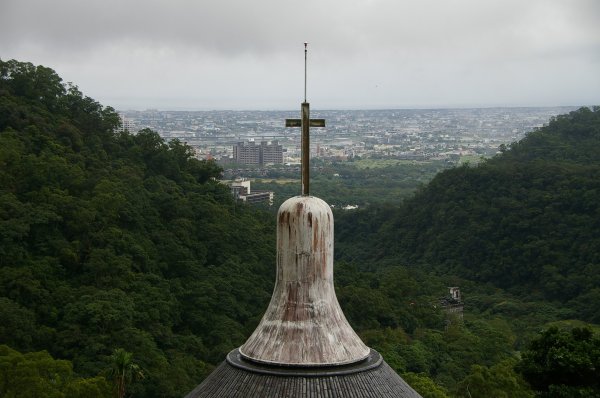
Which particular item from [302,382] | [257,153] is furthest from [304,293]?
[257,153]

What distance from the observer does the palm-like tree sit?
2666cm

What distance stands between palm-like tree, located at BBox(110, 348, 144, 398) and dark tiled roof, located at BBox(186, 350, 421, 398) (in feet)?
62.8

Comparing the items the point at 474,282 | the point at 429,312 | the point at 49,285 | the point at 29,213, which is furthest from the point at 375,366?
the point at 474,282

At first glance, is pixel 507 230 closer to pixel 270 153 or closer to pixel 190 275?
pixel 190 275

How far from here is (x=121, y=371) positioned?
27062 millimetres

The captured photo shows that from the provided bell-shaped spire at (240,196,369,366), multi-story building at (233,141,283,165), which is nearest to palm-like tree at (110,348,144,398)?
bell-shaped spire at (240,196,369,366)

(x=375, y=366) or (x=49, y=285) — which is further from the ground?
Answer: (x=375, y=366)

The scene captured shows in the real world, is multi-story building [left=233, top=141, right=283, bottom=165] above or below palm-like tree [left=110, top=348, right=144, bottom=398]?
below

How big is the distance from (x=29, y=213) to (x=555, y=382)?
20.7m

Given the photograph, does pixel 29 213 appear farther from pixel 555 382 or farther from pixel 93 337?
pixel 555 382

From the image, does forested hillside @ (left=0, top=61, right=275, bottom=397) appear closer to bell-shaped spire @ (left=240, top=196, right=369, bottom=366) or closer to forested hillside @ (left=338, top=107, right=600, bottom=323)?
forested hillside @ (left=338, top=107, right=600, bottom=323)

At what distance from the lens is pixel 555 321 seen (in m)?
49.8

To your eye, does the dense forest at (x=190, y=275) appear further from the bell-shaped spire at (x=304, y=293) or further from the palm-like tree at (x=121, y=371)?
the bell-shaped spire at (x=304, y=293)

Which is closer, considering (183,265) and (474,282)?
(183,265)
